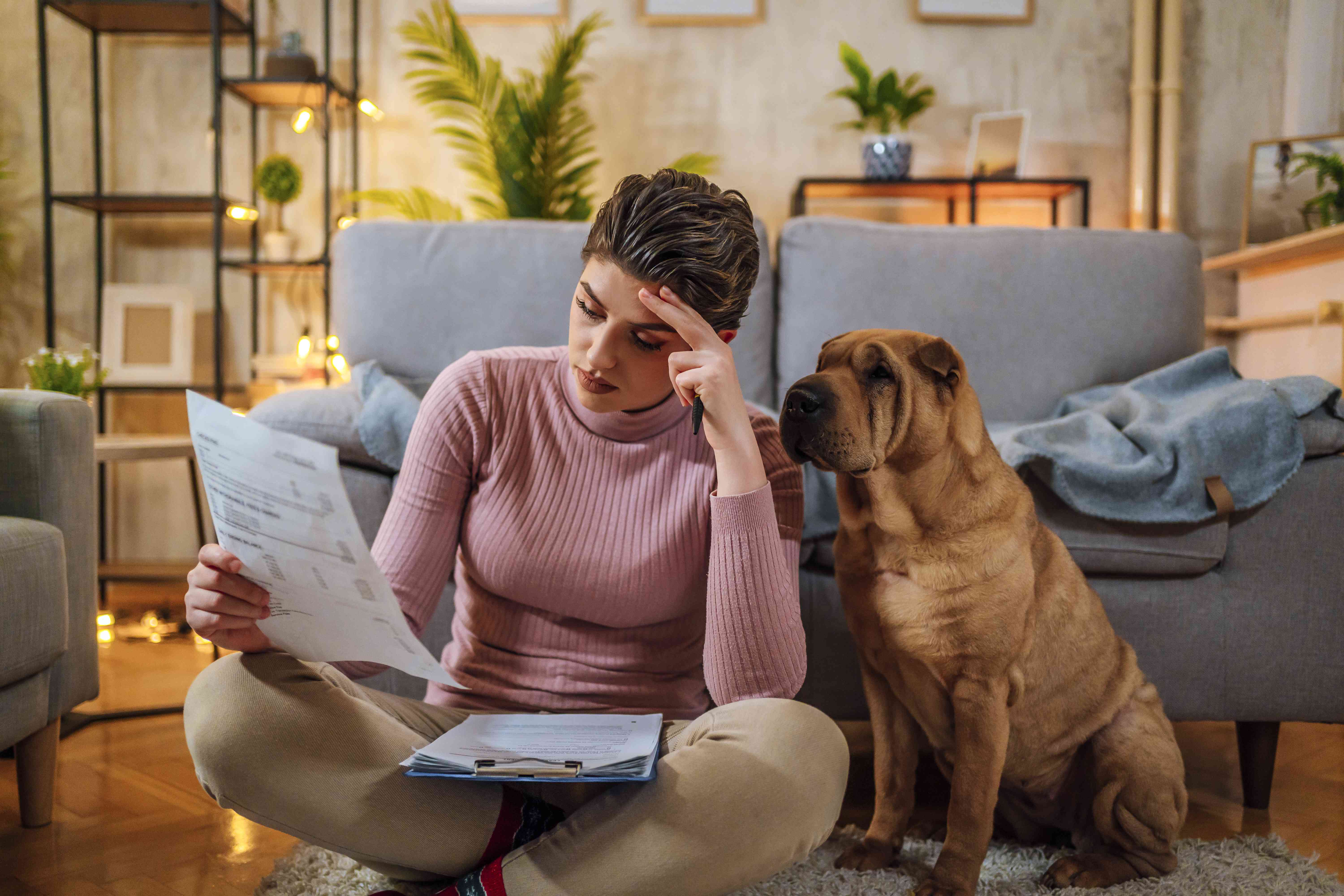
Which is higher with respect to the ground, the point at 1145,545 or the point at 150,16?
the point at 150,16

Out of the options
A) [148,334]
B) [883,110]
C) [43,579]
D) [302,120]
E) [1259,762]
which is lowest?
[1259,762]

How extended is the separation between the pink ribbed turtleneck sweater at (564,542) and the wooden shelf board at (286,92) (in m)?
2.39

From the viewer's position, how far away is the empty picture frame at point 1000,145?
3180 millimetres

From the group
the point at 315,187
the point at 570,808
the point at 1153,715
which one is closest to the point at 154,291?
the point at 315,187

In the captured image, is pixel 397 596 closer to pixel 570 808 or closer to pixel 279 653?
pixel 279 653

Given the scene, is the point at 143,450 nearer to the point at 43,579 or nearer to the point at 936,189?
the point at 43,579

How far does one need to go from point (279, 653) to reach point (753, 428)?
0.55 m

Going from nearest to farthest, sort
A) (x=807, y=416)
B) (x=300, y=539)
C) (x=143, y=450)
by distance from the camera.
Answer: (x=300, y=539) → (x=807, y=416) → (x=143, y=450)

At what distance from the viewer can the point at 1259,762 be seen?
1413mm

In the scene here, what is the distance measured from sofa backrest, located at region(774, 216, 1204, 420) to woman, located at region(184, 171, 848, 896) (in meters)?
1.01

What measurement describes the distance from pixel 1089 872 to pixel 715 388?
2.53 feet

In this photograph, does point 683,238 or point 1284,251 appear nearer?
point 683,238

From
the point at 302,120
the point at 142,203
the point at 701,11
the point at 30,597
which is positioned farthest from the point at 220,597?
the point at 701,11

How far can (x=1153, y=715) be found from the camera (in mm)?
1142
